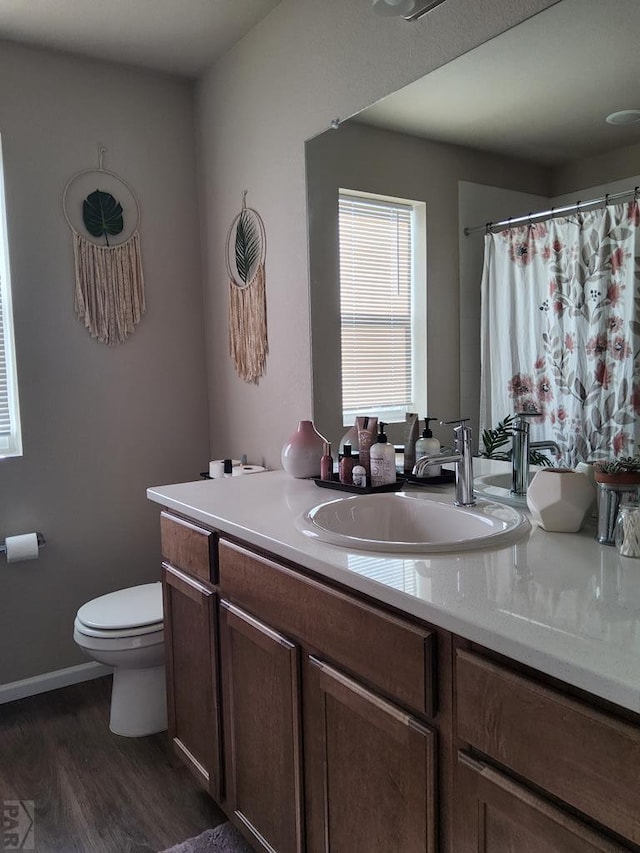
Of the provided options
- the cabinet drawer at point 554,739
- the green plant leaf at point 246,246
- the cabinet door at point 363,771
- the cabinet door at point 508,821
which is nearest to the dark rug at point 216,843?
the cabinet door at point 363,771

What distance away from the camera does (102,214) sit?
270 centimetres

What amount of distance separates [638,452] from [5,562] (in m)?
2.29

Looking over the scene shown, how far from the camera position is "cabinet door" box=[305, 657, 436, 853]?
3.63ft

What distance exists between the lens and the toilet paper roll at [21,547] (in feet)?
8.25

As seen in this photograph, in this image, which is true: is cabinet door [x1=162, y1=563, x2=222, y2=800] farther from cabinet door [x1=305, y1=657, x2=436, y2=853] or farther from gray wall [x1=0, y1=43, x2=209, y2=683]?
gray wall [x1=0, y1=43, x2=209, y2=683]

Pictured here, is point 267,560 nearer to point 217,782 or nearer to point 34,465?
point 217,782

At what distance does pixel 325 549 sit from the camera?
136cm

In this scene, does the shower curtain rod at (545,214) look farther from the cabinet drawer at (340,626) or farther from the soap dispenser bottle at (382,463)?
the cabinet drawer at (340,626)

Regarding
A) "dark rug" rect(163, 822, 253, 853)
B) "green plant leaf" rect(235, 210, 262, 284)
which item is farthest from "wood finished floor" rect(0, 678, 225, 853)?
"green plant leaf" rect(235, 210, 262, 284)

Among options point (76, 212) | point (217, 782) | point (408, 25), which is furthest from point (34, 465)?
point (408, 25)

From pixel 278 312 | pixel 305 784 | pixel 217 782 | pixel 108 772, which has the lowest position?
pixel 108 772

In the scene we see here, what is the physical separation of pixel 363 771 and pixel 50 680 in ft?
6.25

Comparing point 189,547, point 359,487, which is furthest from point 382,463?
point 189,547

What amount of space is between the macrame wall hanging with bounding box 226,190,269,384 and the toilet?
96 centimetres
